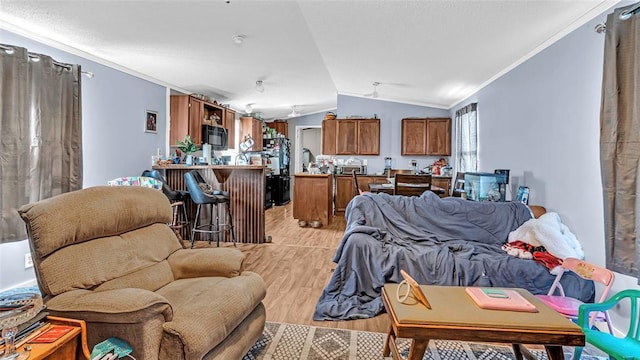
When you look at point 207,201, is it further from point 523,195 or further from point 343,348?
point 523,195

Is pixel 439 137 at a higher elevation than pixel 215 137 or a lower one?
higher

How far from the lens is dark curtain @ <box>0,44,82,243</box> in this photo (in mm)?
2568

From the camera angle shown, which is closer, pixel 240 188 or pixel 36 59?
pixel 36 59

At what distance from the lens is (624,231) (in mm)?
1919

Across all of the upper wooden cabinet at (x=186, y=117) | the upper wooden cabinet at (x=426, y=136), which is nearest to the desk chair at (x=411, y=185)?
the upper wooden cabinet at (x=426, y=136)

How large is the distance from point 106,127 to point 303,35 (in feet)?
8.49

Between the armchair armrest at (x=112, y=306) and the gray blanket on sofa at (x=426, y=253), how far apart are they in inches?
53.5

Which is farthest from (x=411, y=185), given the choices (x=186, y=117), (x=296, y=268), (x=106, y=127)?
(x=106, y=127)

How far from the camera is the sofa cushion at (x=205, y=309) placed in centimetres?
136

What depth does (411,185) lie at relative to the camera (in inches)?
159

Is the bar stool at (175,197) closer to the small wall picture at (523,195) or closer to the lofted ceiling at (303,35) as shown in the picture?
the lofted ceiling at (303,35)

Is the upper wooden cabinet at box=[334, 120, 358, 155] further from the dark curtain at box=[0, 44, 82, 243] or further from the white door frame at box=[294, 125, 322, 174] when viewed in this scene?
the dark curtain at box=[0, 44, 82, 243]

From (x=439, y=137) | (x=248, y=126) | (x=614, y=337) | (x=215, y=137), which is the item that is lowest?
(x=614, y=337)

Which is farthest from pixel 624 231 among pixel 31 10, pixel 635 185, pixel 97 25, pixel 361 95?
pixel 361 95
